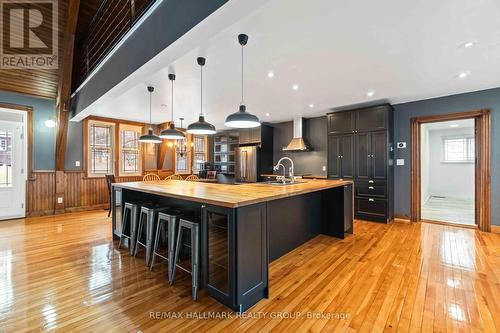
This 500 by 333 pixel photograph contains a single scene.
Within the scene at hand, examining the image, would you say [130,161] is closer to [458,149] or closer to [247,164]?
[247,164]

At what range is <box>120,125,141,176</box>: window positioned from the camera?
6668mm

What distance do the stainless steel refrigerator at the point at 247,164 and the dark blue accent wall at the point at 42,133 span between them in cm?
476

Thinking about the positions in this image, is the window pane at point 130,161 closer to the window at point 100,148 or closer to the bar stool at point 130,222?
the window at point 100,148

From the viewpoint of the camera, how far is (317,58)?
2.91 metres

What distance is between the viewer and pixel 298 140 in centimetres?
639

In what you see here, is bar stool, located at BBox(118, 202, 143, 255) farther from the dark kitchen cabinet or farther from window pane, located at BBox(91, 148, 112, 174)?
the dark kitchen cabinet

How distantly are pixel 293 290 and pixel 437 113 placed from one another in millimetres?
4728

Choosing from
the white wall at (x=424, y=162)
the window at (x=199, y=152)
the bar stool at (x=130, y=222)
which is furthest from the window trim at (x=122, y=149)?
the white wall at (x=424, y=162)

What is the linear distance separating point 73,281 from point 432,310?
3.36m

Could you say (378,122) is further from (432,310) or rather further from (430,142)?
(430,142)

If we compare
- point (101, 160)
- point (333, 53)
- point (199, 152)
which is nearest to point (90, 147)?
point (101, 160)

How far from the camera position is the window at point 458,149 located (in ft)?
24.4

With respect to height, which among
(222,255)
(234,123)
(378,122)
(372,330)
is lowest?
(372,330)

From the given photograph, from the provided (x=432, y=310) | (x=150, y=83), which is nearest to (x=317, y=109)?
(x=150, y=83)
